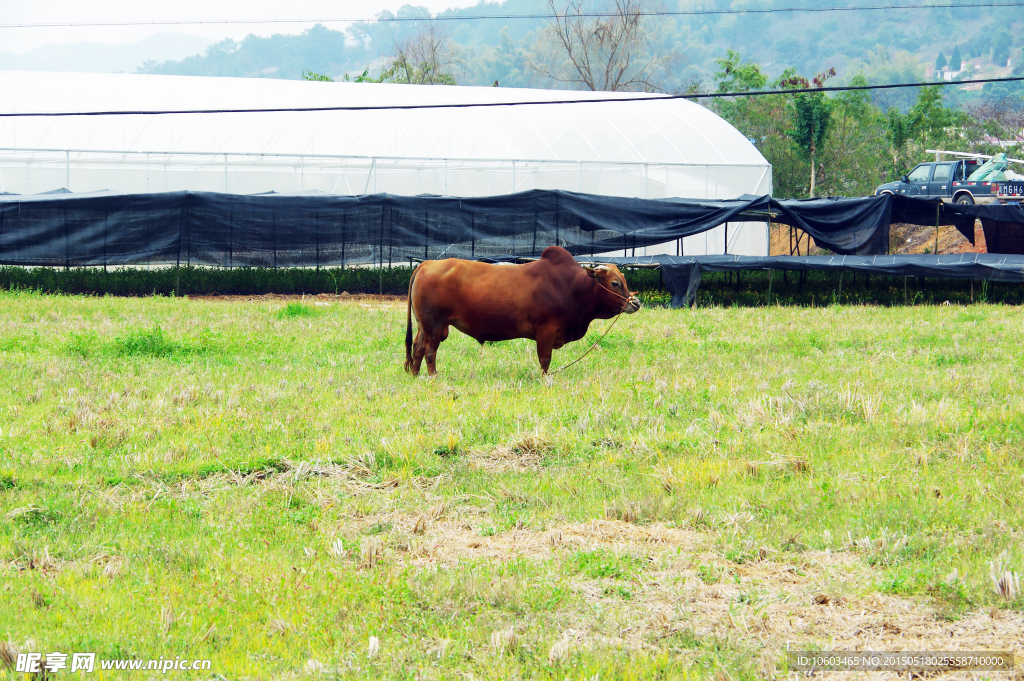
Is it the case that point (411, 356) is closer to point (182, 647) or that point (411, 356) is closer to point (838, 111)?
point (182, 647)

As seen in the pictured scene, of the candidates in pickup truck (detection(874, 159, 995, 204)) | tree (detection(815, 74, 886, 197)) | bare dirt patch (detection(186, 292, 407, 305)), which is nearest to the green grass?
bare dirt patch (detection(186, 292, 407, 305))

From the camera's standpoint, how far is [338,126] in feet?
108

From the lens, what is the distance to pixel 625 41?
226ft

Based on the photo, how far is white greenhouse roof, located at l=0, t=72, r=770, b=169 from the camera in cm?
3070

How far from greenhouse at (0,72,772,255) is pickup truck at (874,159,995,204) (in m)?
5.21

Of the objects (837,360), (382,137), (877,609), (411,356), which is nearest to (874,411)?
(837,360)

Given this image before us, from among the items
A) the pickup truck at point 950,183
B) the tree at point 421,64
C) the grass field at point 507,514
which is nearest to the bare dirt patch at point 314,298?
the grass field at point 507,514

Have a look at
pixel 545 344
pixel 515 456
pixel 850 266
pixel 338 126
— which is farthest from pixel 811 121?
pixel 515 456

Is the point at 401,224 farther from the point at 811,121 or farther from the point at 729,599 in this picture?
the point at 811,121

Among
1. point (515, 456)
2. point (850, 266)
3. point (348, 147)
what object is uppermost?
point (348, 147)

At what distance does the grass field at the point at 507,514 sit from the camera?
4180mm

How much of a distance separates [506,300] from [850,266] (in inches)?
498

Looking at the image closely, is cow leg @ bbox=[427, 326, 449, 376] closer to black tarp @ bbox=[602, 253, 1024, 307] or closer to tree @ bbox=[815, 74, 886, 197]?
black tarp @ bbox=[602, 253, 1024, 307]

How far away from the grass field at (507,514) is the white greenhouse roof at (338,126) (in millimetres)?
21837
